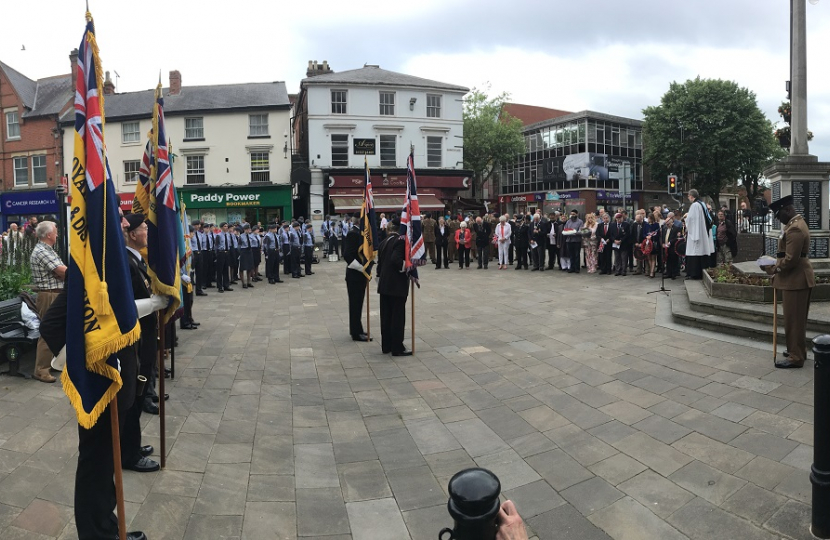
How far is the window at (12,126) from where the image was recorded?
37153 millimetres

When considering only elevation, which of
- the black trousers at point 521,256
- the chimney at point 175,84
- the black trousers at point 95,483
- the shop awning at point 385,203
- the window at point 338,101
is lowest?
the black trousers at point 95,483

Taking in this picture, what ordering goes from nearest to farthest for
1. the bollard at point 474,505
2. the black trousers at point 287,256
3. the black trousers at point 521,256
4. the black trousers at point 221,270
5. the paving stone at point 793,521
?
the bollard at point 474,505, the paving stone at point 793,521, the black trousers at point 221,270, the black trousers at point 521,256, the black trousers at point 287,256

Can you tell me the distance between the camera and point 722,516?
3.62 m

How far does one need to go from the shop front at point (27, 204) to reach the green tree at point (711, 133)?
150ft

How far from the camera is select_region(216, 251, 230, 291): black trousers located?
15.6 meters

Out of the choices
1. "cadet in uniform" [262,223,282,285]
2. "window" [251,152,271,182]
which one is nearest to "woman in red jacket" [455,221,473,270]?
"cadet in uniform" [262,223,282,285]

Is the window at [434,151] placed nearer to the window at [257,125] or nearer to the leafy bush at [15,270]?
the window at [257,125]

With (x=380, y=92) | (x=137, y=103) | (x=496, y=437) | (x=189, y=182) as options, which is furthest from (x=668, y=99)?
(x=496, y=437)

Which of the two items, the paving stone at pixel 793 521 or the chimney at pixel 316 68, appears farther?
the chimney at pixel 316 68

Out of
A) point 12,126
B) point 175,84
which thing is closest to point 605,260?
point 175,84

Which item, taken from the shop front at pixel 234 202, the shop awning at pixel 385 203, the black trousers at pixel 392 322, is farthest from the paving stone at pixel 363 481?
the shop front at pixel 234 202

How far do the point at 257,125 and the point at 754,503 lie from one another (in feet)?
Result: 117

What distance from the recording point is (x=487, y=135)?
4666cm

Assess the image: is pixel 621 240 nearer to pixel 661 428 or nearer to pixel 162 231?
pixel 661 428
